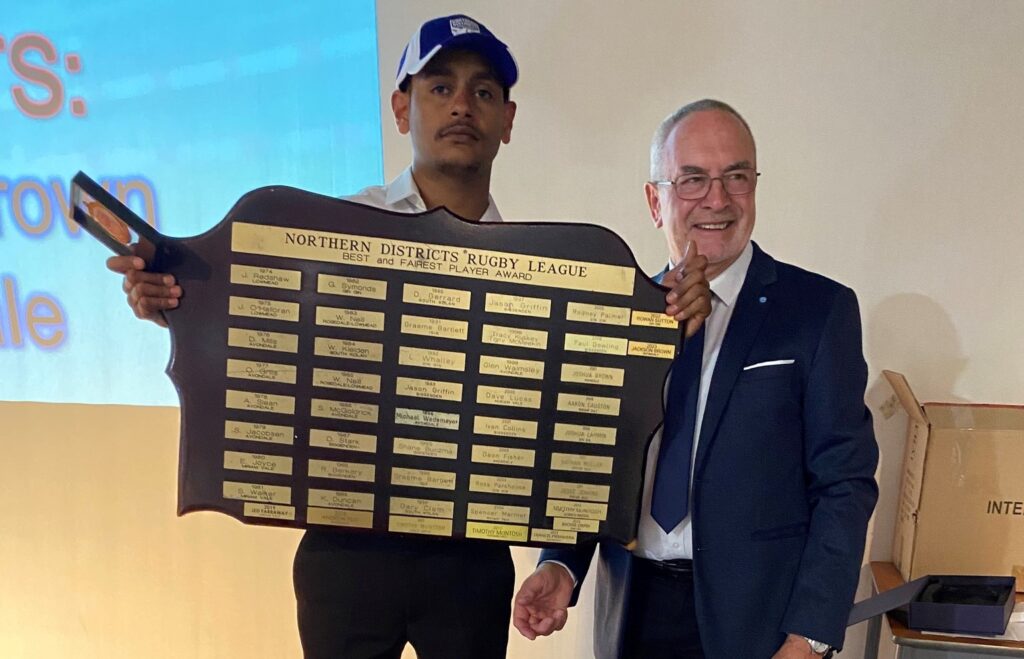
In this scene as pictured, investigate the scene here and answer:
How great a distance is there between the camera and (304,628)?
3.74 ft

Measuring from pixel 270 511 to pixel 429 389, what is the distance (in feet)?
1.02

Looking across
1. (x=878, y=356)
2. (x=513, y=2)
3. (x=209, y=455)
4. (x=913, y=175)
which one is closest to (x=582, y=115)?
(x=513, y=2)

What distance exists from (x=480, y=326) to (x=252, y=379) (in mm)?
353

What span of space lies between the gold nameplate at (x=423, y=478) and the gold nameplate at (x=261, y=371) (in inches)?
8.4

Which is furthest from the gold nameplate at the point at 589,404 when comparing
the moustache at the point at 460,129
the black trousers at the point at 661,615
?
the moustache at the point at 460,129

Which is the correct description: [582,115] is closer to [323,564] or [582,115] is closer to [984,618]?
[323,564]

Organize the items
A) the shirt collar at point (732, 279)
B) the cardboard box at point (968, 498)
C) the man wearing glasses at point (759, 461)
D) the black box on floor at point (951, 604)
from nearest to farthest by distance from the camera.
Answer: the man wearing glasses at point (759, 461) → the shirt collar at point (732, 279) → the black box on floor at point (951, 604) → the cardboard box at point (968, 498)

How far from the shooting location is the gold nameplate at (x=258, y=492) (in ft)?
3.44

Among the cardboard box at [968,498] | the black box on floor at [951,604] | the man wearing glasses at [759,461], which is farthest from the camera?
the cardboard box at [968,498]

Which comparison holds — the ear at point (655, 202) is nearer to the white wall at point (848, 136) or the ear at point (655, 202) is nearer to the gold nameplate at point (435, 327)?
the gold nameplate at point (435, 327)

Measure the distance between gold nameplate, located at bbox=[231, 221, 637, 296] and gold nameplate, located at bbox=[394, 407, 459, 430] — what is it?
0.21 meters

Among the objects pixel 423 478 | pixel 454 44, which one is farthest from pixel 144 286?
pixel 454 44

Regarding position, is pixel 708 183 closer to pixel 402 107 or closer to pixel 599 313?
pixel 599 313

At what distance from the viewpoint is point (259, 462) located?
1051 millimetres
